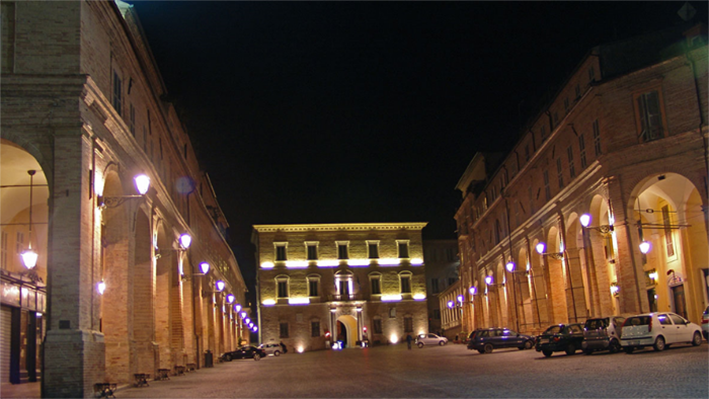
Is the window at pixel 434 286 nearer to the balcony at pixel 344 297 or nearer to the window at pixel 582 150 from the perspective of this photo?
the balcony at pixel 344 297

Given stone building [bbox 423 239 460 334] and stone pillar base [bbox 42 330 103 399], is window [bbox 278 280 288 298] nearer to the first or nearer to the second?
stone building [bbox 423 239 460 334]

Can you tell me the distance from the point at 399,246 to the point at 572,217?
4703 centimetres

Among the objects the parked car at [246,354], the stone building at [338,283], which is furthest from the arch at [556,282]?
the stone building at [338,283]

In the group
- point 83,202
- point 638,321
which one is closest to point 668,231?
point 638,321

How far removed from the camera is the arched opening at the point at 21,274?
2383cm

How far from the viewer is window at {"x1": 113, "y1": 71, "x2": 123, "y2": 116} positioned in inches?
848

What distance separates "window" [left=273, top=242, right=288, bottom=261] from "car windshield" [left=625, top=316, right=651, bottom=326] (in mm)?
57681

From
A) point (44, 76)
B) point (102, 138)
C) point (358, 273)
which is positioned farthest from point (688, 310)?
point (358, 273)

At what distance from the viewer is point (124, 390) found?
20.1m

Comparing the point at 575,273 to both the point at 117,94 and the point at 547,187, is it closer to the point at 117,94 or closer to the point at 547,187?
the point at 547,187

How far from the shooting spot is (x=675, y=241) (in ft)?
109

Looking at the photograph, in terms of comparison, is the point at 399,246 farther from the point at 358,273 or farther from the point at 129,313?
the point at 129,313

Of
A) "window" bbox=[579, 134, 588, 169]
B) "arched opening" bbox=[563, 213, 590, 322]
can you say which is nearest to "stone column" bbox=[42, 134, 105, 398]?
"window" bbox=[579, 134, 588, 169]

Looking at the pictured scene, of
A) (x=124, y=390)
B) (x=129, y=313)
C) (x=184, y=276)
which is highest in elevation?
(x=184, y=276)
